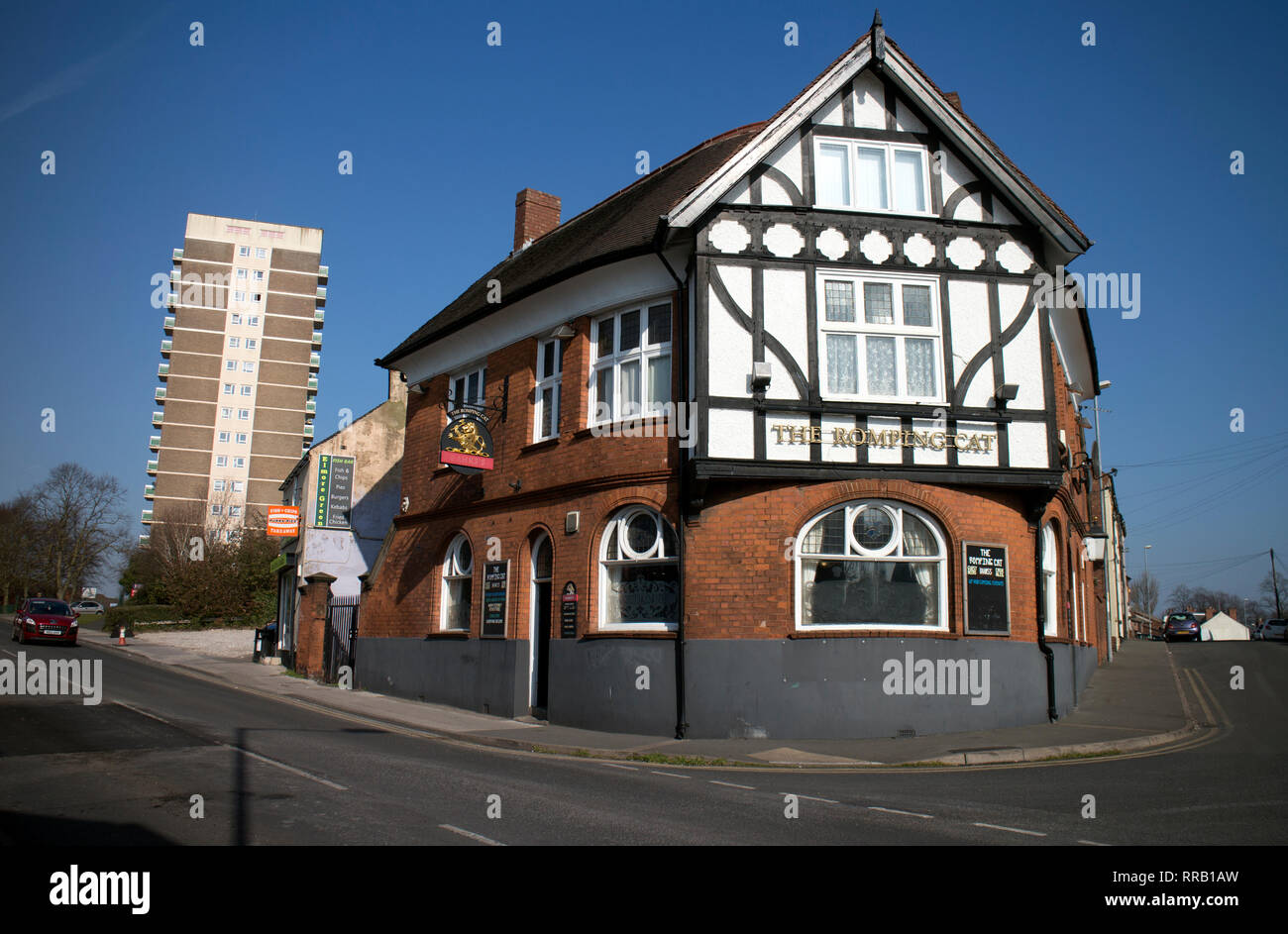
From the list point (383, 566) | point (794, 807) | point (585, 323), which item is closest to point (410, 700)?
point (383, 566)

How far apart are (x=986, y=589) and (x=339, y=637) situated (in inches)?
653

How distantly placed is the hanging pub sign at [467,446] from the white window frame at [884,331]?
281 inches

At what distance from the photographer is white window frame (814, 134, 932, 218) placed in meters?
15.1

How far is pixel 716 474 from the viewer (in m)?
13.9

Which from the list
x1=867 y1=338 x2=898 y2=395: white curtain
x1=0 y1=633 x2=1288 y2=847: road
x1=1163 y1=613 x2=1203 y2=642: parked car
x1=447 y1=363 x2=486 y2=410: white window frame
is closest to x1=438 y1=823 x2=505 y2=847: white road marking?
x1=0 y1=633 x2=1288 y2=847: road

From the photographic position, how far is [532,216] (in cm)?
2541

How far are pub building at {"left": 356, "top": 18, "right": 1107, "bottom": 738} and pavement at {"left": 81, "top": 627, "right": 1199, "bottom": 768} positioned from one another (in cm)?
52

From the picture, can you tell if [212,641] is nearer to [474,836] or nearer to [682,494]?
[682,494]

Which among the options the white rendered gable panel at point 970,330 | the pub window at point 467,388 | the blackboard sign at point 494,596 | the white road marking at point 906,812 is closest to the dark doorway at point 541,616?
the blackboard sign at point 494,596

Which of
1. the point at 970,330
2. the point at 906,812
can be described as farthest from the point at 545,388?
the point at 906,812

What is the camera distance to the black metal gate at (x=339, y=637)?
77.3ft

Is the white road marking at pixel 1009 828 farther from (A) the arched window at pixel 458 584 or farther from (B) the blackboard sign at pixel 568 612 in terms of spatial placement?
(A) the arched window at pixel 458 584
